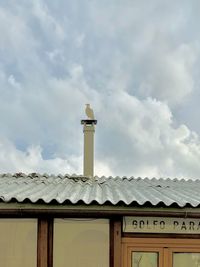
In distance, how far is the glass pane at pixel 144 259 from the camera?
852cm

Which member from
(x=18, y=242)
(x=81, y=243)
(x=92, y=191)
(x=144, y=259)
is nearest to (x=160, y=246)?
(x=144, y=259)

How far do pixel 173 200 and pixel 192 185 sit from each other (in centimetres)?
359

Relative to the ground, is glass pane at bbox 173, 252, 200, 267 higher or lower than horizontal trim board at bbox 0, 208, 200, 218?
lower

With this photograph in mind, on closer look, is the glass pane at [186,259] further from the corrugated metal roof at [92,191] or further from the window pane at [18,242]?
the window pane at [18,242]

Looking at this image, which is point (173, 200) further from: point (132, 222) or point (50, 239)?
point (50, 239)

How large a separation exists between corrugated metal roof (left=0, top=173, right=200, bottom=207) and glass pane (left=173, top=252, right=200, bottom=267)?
884 millimetres

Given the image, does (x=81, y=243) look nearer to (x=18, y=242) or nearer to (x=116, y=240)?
(x=116, y=240)

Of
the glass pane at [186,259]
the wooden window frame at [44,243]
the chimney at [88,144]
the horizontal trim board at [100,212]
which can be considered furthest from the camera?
the chimney at [88,144]

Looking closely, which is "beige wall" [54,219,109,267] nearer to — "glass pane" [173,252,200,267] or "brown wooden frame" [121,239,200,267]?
"brown wooden frame" [121,239,200,267]

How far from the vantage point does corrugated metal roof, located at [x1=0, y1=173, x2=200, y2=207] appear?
7.98m

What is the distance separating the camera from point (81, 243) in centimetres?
852

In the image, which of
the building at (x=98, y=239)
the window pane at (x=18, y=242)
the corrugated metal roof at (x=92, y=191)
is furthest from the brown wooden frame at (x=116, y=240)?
the window pane at (x=18, y=242)

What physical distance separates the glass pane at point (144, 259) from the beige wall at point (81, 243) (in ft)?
1.49

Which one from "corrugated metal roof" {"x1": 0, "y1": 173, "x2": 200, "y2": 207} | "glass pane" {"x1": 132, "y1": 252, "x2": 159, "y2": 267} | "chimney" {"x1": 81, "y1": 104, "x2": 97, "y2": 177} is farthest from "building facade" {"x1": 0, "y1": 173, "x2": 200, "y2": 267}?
"chimney" {"x1": 81, "y1": 104, "x2": 97, "y2": 177}
